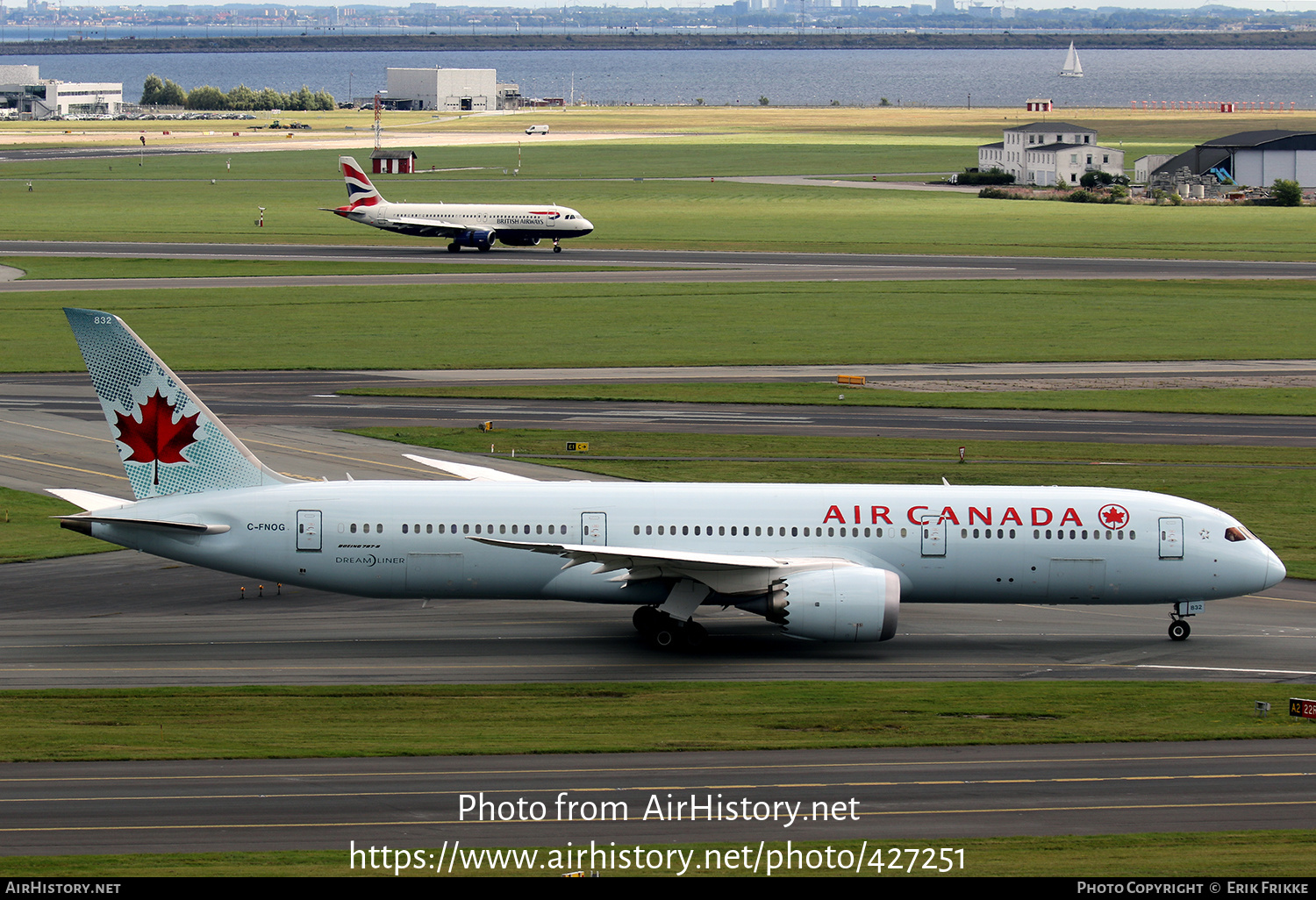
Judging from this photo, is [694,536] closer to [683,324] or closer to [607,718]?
[607,718]

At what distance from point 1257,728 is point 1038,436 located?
110 feet

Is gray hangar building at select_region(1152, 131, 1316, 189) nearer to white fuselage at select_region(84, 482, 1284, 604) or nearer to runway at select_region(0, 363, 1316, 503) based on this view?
runway at select_region(0, 363, 1316, 503)

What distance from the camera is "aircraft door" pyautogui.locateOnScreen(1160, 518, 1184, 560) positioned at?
134ft

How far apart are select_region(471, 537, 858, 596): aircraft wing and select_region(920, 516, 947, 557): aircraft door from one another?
7.43 feet

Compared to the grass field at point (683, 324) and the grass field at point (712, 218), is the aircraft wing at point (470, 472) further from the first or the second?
the grass field at point (712, 218)

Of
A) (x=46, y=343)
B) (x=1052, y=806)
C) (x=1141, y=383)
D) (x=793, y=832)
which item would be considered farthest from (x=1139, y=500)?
(x=46, y=343)

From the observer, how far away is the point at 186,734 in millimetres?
31969

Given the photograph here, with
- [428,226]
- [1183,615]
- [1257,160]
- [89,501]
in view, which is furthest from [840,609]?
[1257,160]

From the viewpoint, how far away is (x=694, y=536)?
132 ft

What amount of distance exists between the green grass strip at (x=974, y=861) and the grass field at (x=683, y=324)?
57.8 meters

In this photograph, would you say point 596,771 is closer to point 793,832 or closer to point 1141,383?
point 793,832

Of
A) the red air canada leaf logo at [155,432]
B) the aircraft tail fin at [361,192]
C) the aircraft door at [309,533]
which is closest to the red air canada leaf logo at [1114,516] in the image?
the aircraft door at [309,533]

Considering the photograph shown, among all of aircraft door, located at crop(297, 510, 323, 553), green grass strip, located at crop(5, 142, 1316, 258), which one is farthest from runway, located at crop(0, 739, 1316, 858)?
green grass strip, located at crop(5, 142, 1316, 258)

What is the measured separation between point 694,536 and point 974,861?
1625 centimetres
